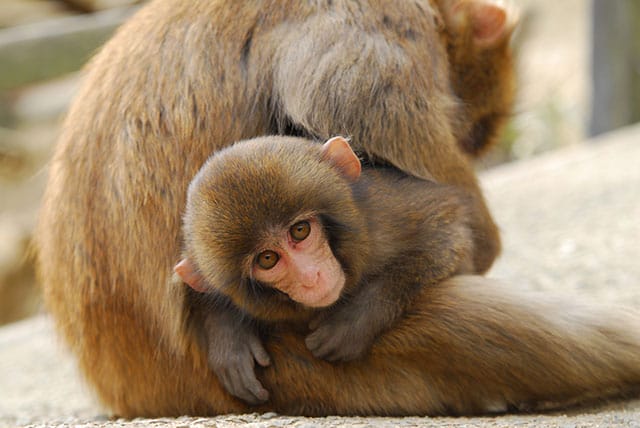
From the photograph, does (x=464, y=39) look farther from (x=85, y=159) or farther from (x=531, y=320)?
(x=85, y=159)

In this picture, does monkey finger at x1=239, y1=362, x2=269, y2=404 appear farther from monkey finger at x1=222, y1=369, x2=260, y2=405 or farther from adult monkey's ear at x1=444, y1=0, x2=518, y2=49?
adult monkey's ear at x1=444, y1=0, x2=518, y2=49

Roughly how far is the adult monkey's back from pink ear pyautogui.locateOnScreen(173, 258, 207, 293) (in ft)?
0.41

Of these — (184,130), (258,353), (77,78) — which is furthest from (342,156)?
(77,78)

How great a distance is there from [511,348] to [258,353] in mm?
917

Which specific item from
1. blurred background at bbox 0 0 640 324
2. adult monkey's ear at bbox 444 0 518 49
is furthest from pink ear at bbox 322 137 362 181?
blurred background at bbox 0 0 640 324

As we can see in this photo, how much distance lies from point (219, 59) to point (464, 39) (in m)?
1.28

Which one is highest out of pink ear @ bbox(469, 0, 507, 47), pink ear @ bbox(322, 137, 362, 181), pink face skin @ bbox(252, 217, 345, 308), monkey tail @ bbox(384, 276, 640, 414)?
pink ear @ bbox(469, 0, 507, 47)

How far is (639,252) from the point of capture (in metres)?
5.49

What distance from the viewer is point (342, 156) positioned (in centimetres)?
325

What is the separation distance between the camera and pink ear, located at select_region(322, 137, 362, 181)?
3211 millimetres

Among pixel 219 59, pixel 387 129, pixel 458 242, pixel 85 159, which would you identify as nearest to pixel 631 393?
pixel 458 242

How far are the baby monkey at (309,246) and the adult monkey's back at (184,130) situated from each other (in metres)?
0.14

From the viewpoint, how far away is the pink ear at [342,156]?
3.21 meters

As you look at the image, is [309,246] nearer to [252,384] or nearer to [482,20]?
[252,384]
